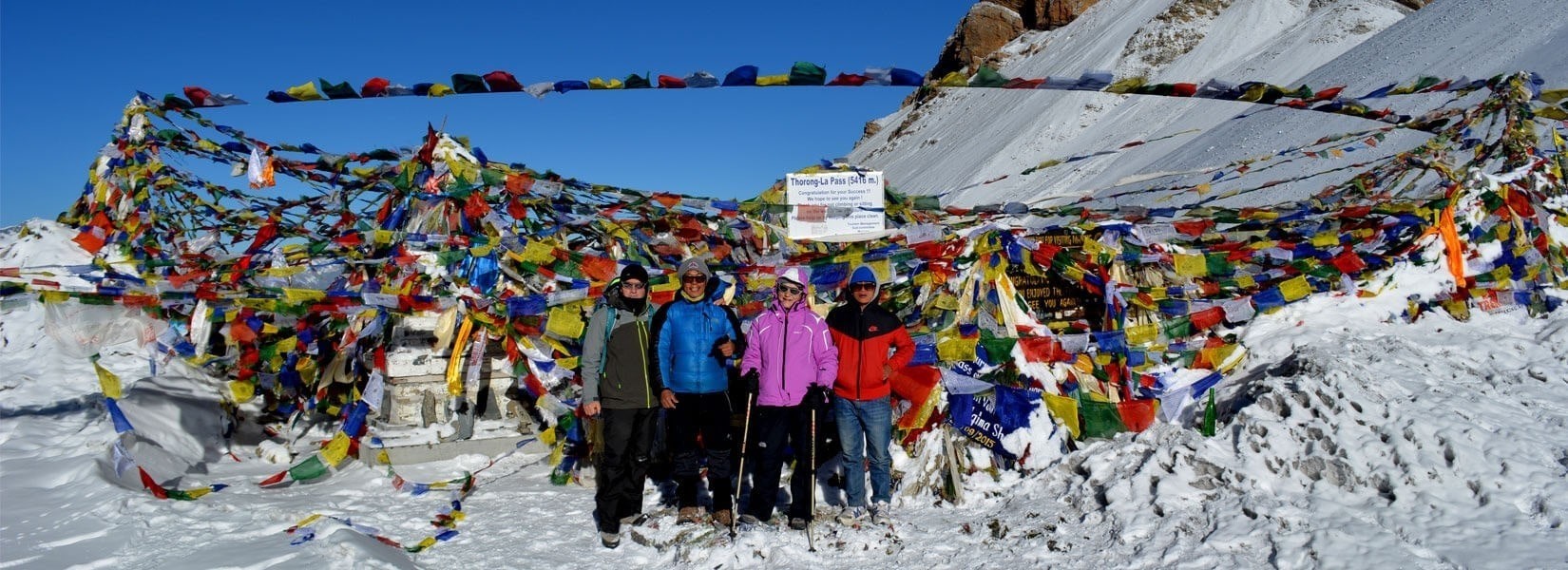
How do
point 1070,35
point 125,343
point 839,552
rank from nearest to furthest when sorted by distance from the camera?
1. point 839,552
2. point 125,343
3. point 1070,35

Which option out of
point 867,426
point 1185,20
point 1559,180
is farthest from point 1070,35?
point 867,426

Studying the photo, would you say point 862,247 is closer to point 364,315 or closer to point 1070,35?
point 364,315

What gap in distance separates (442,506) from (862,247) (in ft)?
14.9

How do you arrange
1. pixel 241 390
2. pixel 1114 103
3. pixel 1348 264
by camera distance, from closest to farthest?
pixel 1348 264 → pixel 241 390 → pixel 1114 103

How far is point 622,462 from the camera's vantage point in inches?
215

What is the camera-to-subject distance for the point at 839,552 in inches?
199

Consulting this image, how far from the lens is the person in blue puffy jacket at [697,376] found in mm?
5441

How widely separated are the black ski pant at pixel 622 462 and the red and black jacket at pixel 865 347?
1241mm

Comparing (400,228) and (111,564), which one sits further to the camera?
(400,228)

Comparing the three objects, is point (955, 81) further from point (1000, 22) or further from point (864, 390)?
point (1000, 22)

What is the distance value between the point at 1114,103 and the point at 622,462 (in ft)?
152

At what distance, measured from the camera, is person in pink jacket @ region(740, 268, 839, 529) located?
5324mm

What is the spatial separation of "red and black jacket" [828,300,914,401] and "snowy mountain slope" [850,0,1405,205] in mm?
22886

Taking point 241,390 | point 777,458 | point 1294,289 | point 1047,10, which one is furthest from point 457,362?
Answer: point 1047,10
